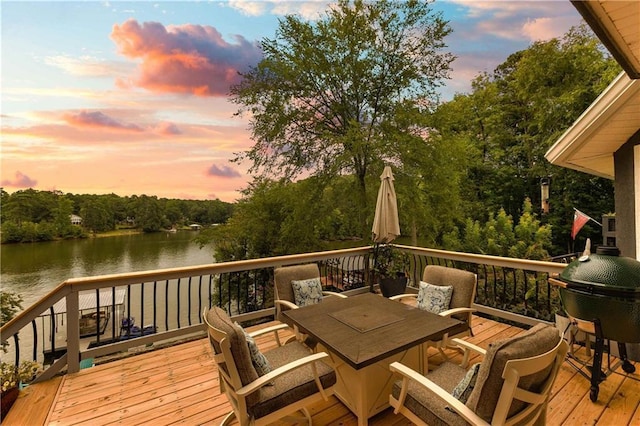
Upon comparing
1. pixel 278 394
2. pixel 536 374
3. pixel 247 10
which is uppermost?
pixel 247 10

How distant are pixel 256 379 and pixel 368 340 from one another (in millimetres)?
882

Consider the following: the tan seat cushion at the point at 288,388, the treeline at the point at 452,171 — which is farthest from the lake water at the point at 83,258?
the tan seat cushion at the point at 288,388

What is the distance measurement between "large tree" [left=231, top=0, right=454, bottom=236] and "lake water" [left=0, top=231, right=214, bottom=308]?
8317mm

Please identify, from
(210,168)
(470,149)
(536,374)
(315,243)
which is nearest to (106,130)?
(210,168)

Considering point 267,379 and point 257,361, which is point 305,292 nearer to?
point 257,361

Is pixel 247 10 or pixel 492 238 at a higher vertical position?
pixel 247 10

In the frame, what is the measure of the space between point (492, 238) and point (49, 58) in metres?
12.5

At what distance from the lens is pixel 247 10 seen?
7.49 metres

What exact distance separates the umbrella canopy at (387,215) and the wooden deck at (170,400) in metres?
2.17

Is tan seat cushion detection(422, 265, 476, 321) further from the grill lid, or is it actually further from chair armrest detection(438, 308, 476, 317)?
the grill lid

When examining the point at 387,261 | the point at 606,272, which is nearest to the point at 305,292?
the point at 387,261

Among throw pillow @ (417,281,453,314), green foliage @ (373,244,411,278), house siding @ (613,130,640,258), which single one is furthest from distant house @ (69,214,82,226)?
house siding @ (613,130,640,258)

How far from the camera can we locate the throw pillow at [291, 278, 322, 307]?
3.54 meters

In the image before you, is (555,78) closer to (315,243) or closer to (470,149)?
(470,149)
